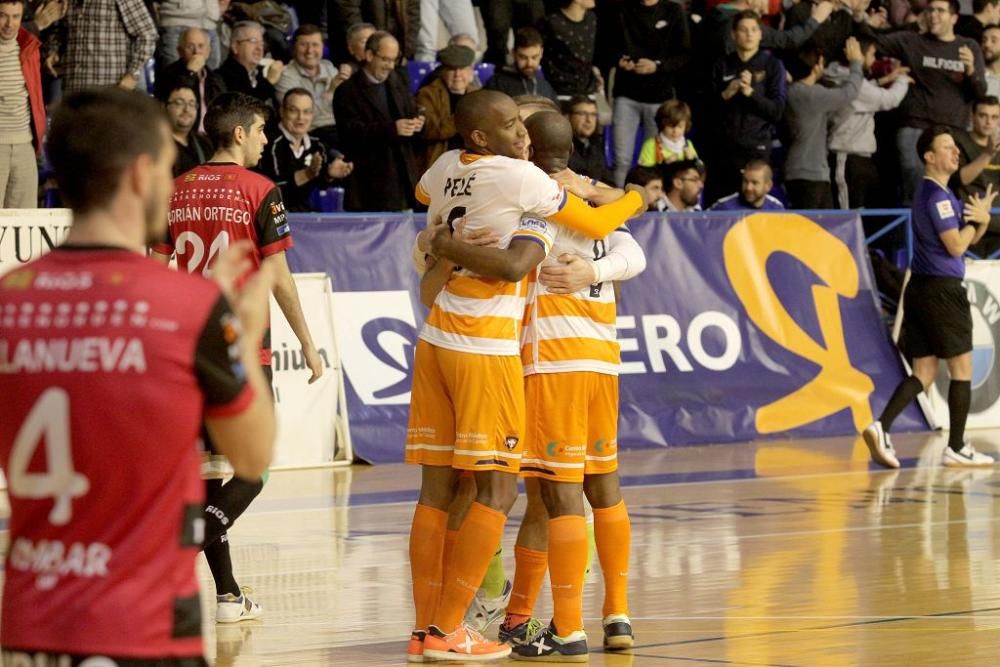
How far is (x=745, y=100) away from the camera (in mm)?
17219

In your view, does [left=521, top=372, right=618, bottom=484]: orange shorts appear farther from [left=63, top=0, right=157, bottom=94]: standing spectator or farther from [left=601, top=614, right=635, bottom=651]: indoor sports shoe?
[left=63, top=0, right=157, bottom=94]: standing spectator

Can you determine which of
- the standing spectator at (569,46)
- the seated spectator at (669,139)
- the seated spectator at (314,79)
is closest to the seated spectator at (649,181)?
the seated spectator at (669,139)

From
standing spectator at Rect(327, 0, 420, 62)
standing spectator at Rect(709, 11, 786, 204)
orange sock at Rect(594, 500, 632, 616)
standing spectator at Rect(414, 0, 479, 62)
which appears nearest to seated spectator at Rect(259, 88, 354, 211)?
standing spectator at Rect(327, 0, 420, 62)

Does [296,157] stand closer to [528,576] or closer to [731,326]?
[731,326]

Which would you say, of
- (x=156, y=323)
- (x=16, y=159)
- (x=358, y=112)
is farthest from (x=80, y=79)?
(x=156, y=323)

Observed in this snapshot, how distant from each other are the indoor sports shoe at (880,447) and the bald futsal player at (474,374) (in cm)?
710

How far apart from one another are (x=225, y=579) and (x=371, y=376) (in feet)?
22.0

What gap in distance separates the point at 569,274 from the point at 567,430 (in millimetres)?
607

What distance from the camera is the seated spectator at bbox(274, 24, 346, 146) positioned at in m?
15.8

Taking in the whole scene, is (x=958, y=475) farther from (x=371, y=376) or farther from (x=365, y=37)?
(x=365, y=37)

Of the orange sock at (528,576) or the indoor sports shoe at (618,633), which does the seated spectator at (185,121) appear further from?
the indoor sports shoe at (618,633)

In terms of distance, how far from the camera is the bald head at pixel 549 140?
6730 mm

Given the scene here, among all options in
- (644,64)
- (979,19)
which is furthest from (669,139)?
(979,19)

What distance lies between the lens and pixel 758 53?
17422 mm
